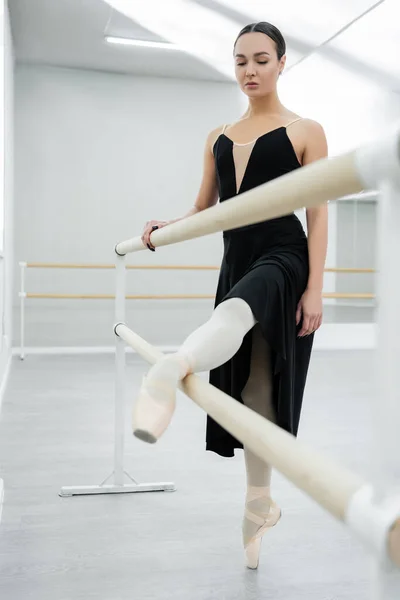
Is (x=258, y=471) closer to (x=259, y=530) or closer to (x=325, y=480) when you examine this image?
(x=259, y=530)

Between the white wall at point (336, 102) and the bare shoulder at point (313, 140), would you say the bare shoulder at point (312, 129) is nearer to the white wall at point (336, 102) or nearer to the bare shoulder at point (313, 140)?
the bare shoulder at point (313, 140)

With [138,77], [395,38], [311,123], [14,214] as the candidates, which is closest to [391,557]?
[311,123]

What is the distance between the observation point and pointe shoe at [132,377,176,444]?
2.58ft

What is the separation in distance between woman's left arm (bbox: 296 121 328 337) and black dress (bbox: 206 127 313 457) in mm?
18

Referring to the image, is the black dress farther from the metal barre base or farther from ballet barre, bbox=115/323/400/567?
the metal barre base

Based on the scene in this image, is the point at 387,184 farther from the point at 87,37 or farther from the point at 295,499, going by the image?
the point at 87,37

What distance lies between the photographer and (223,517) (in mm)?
1900

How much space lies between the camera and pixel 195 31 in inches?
193

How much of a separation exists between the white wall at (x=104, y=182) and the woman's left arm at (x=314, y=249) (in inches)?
182

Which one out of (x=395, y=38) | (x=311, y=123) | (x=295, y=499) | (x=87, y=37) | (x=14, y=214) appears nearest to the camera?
(x=311, y=123)

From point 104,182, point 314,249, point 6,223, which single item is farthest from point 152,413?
point 104,182

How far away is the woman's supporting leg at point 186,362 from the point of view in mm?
802

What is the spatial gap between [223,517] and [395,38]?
12.7ft

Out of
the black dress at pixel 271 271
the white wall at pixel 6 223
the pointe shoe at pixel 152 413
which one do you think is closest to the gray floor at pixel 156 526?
the black dress at pixel 271 271
